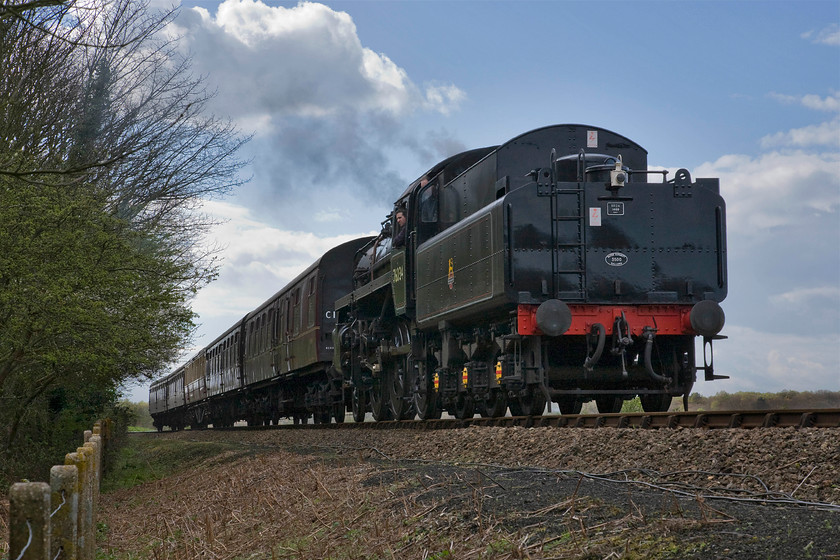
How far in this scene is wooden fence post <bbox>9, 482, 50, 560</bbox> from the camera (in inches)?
129

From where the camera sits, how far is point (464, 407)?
14352 mm

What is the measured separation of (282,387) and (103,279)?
41.6ft

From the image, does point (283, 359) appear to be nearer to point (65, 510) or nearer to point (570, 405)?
point (570, 405)

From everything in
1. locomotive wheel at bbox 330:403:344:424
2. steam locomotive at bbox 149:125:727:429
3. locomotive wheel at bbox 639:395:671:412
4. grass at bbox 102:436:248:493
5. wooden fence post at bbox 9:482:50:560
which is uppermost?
steam locomotive at bbox 149:125:727:429

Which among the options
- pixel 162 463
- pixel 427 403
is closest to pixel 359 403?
pixel 162 463

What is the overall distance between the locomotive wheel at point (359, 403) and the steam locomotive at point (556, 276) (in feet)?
13.6

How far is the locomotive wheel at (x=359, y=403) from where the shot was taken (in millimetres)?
19531

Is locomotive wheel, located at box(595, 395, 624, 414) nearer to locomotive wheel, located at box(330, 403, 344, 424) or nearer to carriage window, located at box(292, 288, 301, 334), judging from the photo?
locomotive wheel, located at box(330, 403, 344, 424)

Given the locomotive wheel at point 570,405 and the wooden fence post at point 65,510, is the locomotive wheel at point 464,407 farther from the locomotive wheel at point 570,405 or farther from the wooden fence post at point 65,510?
the wooden fence post at point 65,510

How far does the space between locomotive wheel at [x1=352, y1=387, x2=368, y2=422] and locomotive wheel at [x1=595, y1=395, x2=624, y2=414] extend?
22.6 feet

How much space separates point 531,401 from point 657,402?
1.67m

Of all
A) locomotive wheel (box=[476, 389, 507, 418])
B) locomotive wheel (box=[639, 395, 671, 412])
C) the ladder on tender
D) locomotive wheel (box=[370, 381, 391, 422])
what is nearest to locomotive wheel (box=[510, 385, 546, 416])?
locomotive wheel (box=[476, 389, 507, 418])

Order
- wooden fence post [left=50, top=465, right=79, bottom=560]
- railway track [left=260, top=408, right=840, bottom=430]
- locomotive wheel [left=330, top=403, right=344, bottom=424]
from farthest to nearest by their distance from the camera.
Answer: locomotive wheel [left=330, top=403, right=344, bottom=424]
railway track [left=260, top=408, right=840, bottom=430]
wooden fence post [left=50, top=465, right=79, bottom=560]

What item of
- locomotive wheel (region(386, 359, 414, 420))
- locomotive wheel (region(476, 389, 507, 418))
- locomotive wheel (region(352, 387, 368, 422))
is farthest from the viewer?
locomotive wheel (region(352, 387, 368, 422))
